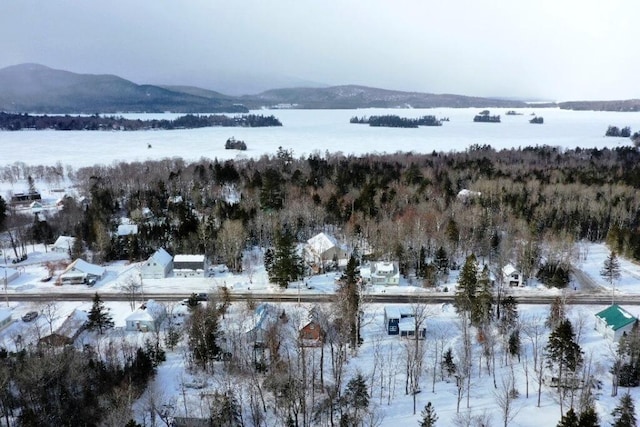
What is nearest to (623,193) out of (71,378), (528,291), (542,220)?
(542,220)

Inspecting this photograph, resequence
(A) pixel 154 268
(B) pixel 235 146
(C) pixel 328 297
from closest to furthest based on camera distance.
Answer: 1. (C) pixel 328 297
2. (A) pixel 154 268
3. (B) pixel 235 146

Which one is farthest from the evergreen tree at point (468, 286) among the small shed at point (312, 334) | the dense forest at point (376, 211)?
the small shed at point (312, 334)

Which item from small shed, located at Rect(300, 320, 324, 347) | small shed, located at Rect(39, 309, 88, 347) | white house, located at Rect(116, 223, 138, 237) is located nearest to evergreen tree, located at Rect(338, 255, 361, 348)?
small shed, located at Rect(300, 320, 324, 347)

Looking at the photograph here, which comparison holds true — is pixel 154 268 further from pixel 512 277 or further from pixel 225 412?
pixel 512 277

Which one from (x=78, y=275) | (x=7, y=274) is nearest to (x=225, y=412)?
(x=78, y=275)

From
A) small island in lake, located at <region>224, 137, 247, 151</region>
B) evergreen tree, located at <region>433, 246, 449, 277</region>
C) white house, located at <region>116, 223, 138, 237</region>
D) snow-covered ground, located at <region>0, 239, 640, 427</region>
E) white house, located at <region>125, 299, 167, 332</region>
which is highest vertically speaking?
small island in lake, located at <region>224, 137, 247, 151</region>

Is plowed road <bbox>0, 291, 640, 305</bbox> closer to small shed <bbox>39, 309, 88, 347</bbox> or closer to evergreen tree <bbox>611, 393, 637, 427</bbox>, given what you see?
small shed <bbox>39, 309, 88, 347</bbox>

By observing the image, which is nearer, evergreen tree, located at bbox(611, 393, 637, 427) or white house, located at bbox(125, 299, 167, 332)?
evergreen tree, located at bbox(611, 393, 637, 427)
